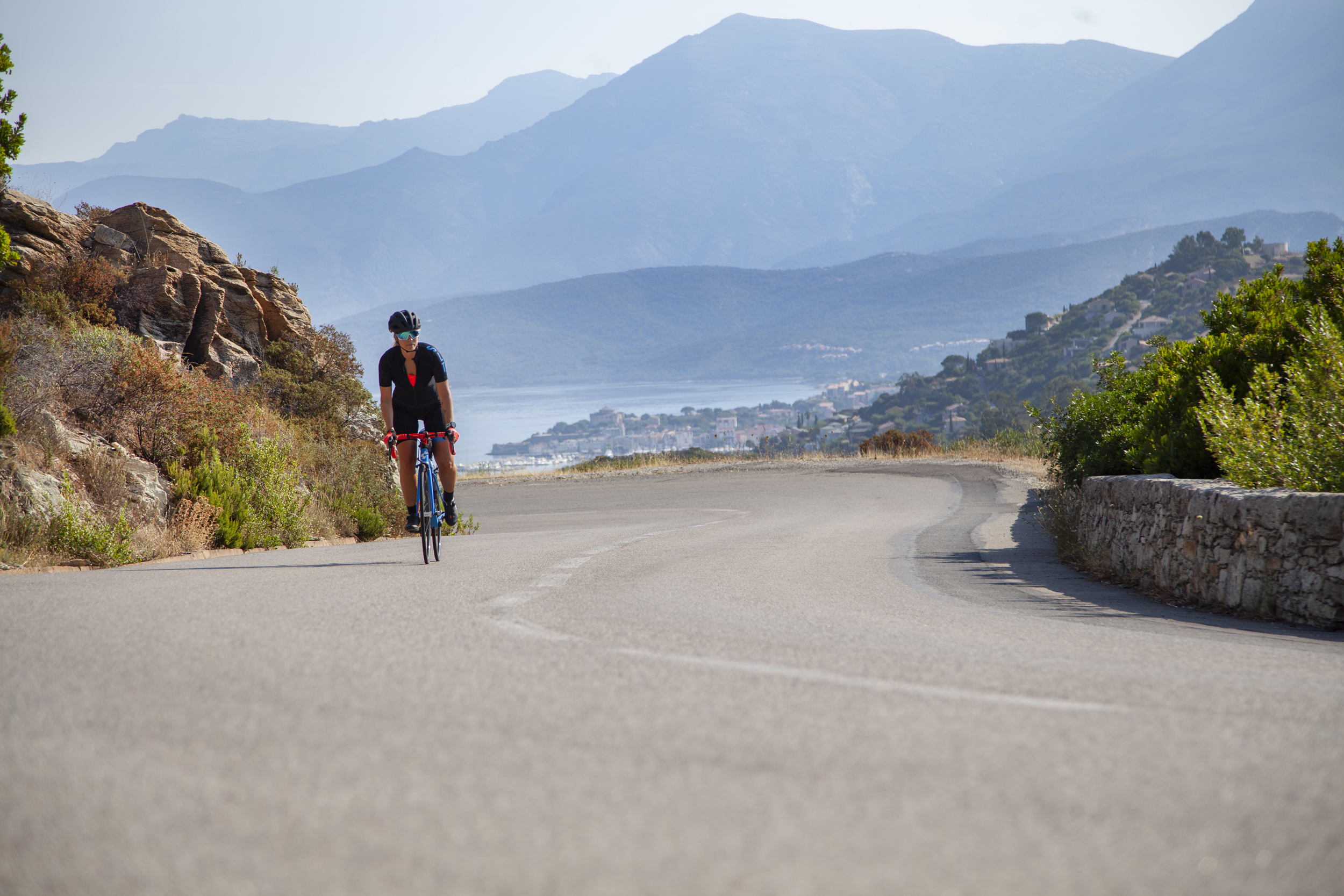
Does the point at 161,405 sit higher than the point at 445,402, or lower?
higher

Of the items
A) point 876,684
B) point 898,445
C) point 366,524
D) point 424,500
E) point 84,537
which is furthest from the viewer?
point 898,445

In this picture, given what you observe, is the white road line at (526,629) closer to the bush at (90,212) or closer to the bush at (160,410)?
the bush at (160,410)

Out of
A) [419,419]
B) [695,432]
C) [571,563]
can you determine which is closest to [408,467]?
[419,419]

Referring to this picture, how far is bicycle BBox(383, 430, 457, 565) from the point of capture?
9242mm

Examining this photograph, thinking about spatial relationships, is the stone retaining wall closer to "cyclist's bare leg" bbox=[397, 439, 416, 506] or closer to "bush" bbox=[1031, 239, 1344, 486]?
"bush" bbox=[1031, 239, 1344, 486]

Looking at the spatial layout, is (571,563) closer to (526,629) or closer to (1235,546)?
(526,629)

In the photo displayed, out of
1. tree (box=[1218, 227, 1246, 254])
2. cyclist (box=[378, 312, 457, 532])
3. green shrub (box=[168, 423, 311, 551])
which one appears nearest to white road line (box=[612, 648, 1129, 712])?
cyclist (box=[378, 312, 457, 532])

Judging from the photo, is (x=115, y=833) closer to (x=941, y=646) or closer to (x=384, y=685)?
(x=384, y=685)

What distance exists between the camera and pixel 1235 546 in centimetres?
698

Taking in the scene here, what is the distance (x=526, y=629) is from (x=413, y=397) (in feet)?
16.8

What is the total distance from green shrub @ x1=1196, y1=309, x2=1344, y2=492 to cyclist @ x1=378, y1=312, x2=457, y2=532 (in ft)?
24.2

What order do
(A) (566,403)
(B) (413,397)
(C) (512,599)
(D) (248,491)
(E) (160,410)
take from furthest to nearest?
(A) (566,403) → (D) (248,491) → (E) (160,410) → (B) (413,397) → (C) (512,599)

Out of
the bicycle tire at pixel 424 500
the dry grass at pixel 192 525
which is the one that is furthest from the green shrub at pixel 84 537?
the bicycle tire at pixel 424 500

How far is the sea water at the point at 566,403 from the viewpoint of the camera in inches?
3920
